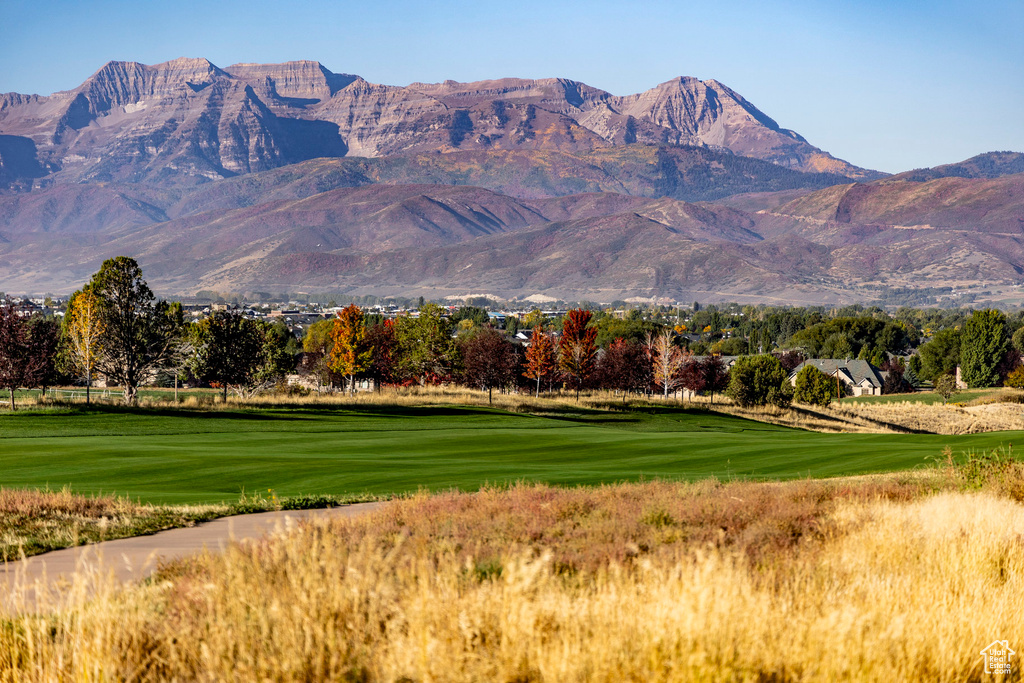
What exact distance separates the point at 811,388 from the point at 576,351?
23097 mm

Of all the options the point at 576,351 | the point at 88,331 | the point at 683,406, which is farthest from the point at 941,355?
the point at 88,331

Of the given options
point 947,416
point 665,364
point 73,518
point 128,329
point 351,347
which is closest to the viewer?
point 73,518

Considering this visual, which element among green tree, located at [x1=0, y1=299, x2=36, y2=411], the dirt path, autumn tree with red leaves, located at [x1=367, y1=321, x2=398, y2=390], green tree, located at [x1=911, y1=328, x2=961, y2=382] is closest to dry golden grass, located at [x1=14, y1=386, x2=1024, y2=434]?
green tree, located at [x1=0, y1=299, x2=36, y2=411]

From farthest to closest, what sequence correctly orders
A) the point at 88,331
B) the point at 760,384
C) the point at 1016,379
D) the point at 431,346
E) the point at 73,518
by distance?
the point at 1016,379, the point at 760,384, the point at 431,346, the point at 88,331, the point at 73,518

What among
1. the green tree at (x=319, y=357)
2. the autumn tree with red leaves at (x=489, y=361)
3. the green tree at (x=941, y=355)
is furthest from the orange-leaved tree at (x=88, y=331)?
the green tree at (x=941, y=355)

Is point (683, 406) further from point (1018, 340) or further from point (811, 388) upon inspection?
point (1018, 340)

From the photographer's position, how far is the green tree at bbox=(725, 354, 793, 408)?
80938 millimetres

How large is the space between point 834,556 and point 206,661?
20.6 feet

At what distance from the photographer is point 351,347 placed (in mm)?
74875

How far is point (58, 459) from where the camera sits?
24.2 m

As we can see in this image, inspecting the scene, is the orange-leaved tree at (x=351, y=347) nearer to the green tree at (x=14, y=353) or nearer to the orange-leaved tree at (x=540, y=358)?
the orange-leaved tree at (x=540, y=358)

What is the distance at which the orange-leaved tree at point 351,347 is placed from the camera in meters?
74.6

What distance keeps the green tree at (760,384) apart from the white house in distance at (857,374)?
3740 cm

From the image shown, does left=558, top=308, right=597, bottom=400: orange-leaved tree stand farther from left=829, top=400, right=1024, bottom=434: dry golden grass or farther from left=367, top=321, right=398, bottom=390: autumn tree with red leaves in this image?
left=829, top=400, right=1024, bottom=434: dry golden grass
